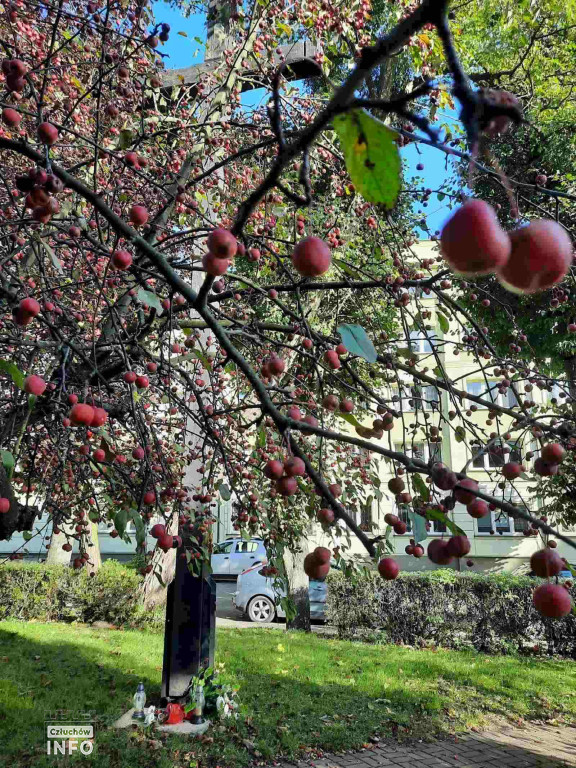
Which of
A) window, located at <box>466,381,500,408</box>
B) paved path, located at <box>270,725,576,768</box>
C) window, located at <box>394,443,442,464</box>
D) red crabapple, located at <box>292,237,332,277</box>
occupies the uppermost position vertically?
window, located at <box>466,381,500,408</box>

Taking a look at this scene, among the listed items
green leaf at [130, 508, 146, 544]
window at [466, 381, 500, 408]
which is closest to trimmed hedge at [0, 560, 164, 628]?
window at [466, 381, 500, 408]

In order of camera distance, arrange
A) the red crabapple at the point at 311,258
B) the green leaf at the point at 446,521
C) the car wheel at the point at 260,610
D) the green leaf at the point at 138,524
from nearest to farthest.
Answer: the red crabapple at the point at 311,258
the green leaf at the point at 446,521
the green leaf at the point at 138,524
the car wheel at the point at 260,610

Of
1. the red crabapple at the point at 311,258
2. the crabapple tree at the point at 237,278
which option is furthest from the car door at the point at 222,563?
the red crabapple at the point at 311,258

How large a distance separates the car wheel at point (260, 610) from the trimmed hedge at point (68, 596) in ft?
8.22

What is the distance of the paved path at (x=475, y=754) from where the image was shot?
4305 millimetres

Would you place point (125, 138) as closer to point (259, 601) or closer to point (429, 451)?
point (429, 451)

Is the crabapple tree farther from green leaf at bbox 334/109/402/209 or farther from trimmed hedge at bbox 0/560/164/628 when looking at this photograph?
trimmed hedge at bbox 0/560/164/628

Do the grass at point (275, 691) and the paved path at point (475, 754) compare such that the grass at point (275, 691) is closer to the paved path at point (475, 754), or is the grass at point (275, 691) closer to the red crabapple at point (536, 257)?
the paved path at point (475, 754)

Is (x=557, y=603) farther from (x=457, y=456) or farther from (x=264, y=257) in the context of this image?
(x=457, y=456)

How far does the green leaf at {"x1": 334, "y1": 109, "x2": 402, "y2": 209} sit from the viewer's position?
28.5 inches

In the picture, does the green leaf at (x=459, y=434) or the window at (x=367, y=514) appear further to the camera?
the window at (x=367, y=514)

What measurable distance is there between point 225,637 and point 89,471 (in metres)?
5.19

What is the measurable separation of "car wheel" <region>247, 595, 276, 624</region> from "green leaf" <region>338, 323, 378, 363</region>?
35.4 feet

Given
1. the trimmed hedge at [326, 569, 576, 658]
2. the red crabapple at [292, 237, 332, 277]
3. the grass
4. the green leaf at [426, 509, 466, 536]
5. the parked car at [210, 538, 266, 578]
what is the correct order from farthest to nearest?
the parked car at [210, 538, 266, 578] < the trimmed hedge at [326, 569, 576, 658] < the grass < the green leaf at [426, 509, 466, 536] < the red crabapple at [292, 237, 332, 277]
